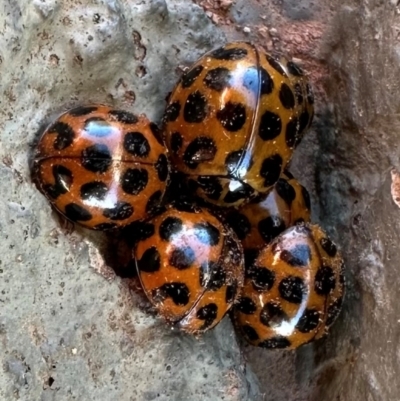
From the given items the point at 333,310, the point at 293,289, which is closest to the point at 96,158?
the point at 293,289

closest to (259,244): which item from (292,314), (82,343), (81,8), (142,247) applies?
(292,314)

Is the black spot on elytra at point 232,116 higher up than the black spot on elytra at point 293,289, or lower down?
higher up

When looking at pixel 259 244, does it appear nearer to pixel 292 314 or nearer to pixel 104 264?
pixel 292 314

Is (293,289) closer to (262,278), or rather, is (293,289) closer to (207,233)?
(262,278)

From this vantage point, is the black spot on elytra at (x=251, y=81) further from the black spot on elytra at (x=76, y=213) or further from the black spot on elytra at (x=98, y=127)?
the black spot on elytra at (x=76, y=213)

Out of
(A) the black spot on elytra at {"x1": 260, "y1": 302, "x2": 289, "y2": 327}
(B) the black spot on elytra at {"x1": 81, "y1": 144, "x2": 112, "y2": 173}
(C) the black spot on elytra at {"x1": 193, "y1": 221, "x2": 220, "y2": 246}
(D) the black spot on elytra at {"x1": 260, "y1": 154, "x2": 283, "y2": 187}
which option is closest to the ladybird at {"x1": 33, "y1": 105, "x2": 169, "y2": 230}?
(B) the black spot on elytra at {"x1": 81, "y1": 144, "x2": 112, "y2": 173}

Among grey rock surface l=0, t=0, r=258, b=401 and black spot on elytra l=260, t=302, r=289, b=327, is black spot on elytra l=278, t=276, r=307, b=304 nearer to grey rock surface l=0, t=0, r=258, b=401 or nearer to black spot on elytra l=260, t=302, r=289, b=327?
black spot on elytra l=260, t=302, r=289, b=327

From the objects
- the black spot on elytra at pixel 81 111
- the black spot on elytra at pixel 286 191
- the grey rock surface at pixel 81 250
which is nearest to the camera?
the grey rock surface at pixel 81 250

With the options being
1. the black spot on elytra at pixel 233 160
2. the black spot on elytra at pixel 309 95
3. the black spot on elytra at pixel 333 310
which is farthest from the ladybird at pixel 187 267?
the black spot on elytra at pixel 309 95
